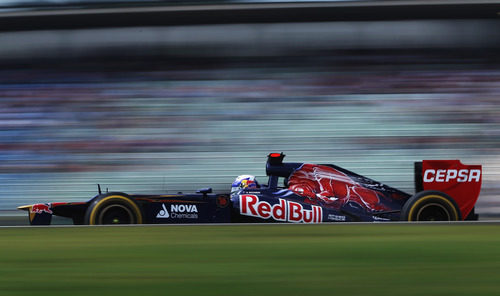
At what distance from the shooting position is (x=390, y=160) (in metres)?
11.4

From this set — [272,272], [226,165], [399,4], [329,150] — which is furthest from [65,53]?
[272,272]

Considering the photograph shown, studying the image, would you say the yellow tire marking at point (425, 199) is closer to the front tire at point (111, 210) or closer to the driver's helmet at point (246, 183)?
the driver's helmet at point (246, 183)

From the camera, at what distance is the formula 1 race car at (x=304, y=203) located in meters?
8.05

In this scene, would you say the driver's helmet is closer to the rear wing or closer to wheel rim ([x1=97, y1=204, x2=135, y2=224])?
wheel rim ([x1=97, y1=204, x2=135, y2=224])

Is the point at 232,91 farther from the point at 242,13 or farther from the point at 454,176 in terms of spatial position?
the point at 454,176

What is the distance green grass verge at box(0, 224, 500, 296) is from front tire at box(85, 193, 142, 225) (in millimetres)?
672

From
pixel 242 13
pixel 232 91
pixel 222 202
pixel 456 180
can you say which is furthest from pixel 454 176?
pixel 242 13

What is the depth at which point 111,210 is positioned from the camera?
8.02m

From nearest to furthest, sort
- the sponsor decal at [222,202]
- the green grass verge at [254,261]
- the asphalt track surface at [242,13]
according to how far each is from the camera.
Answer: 1. the green grass verge at [254,261]
2. the sponsor decal at [222,202]
3. the asphalt track surface at [242,13]

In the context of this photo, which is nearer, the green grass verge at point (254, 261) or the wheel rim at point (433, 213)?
the green grass verge at point (254, 261)

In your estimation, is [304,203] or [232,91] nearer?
[304,203]

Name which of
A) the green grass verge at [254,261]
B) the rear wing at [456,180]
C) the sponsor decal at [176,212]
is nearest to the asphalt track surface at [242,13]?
the rear wing at [456,180]

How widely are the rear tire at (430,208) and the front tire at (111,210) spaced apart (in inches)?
132

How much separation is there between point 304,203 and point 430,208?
5.22 ft
